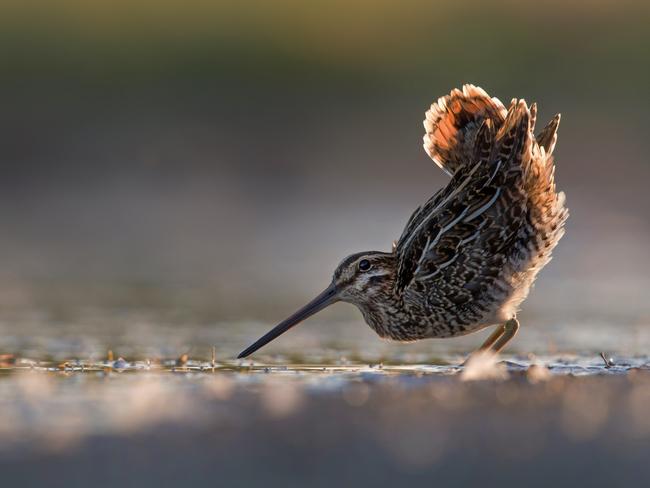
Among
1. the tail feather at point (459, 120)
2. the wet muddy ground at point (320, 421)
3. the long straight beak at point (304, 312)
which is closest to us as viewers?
the wet muddy ground at point (320, 421)

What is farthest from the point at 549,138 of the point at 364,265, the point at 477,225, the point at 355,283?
the point at 355,283

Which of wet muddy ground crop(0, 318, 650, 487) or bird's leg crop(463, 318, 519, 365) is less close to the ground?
bird's leg crop(463, 318, 519, 365)

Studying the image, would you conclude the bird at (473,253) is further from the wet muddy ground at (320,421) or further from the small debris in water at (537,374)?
the small debris in water at (537,374)

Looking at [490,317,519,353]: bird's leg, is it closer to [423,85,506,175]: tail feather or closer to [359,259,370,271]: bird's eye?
[359,259,370,271]: bird's eye

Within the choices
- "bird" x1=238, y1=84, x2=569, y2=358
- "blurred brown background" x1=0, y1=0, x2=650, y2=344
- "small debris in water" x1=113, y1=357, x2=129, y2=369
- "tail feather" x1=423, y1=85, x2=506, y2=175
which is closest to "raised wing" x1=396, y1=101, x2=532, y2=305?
"bird" x1=238, y1=84, x2=569, y2=358

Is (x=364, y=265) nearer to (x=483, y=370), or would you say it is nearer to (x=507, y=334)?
(x=507, y=334)

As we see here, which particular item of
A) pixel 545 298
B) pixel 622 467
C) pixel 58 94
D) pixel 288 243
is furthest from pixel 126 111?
pixel 622 467

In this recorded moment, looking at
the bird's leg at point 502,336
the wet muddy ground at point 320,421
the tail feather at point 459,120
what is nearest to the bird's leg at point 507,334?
the bird's leg at point 502,336
